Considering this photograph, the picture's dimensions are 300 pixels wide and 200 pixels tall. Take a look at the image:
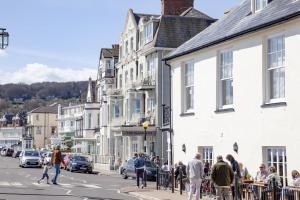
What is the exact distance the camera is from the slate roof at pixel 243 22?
781 inches

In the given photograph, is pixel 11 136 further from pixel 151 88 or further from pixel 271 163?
pixel 271 163

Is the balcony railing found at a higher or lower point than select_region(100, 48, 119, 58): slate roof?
lower

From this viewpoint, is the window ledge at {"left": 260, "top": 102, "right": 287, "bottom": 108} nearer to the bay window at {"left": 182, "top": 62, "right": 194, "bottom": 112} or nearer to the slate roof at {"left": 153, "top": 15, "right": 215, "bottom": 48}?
the bay window at {"left": 182, "top": 62, "right": 194, "bottom": 112}

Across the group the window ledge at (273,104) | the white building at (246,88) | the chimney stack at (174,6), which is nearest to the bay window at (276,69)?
the white building at (246,88)

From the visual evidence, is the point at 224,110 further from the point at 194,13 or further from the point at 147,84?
the point at 194,13

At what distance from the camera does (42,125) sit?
134750 mm

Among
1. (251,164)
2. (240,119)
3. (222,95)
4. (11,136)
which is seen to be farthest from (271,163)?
(11,136)

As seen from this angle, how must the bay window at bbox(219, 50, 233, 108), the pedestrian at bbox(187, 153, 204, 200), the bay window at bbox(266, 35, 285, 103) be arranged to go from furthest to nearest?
the bay window at bbox(219, 50, 233, 108)
the bay window at bbox(266, 35, 285, 103)
the pedestrian at bbox(187, 153, 204, 200)

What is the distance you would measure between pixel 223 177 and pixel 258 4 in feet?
28.3

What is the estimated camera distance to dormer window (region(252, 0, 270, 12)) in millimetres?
23186

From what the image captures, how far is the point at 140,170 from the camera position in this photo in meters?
28.5

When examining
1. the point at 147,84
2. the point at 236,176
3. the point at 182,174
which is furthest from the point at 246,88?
the point at 147,84

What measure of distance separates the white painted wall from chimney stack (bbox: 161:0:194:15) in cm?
2563

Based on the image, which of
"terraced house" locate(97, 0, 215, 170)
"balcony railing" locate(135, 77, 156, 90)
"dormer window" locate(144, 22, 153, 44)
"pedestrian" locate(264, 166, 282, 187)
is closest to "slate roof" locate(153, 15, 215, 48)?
"terraced house" locate(97, 0, 215, 170)
